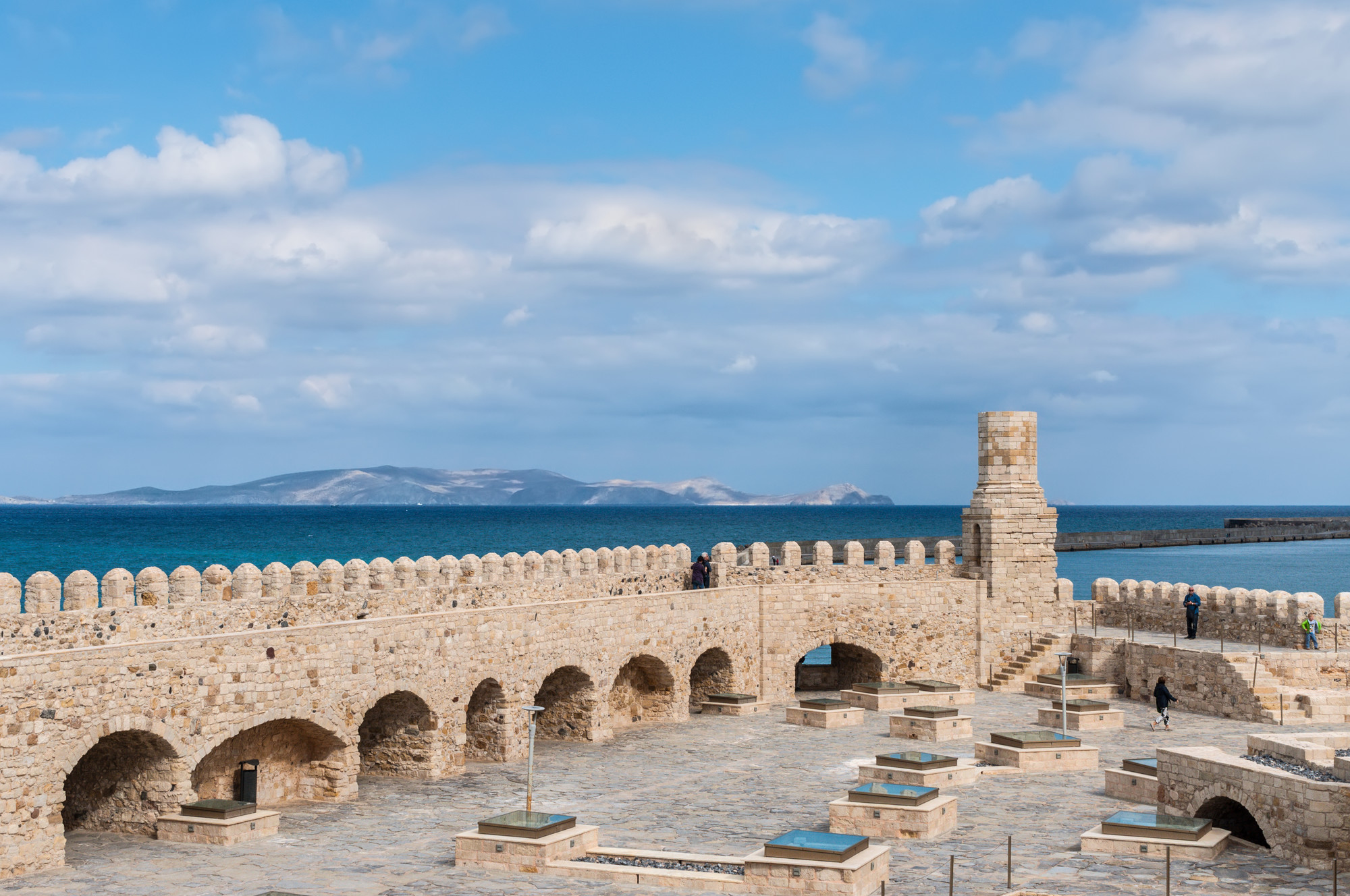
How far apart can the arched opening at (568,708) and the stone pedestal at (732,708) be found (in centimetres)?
457

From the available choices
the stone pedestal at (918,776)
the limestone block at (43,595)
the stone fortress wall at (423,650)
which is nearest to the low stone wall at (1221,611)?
the stone fortress wall at (423,650)

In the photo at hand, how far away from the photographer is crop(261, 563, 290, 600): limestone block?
2438 centimetres

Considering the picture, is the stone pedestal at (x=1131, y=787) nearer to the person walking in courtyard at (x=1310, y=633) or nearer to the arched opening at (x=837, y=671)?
the person walking in courtyard at (x=1310, y=633)

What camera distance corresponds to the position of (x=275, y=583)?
2447 centimetres

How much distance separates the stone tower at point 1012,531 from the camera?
36062mm

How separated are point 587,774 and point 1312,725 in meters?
15.5

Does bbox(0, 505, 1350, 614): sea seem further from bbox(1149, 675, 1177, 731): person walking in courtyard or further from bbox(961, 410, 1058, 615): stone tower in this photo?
bbox(1149, 675, 1177, 731): person walking in courtyard

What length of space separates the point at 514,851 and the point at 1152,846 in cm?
866

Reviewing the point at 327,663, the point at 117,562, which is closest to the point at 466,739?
the point at 327,663

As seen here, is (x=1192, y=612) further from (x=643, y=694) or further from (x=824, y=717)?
(x=643, y=694)

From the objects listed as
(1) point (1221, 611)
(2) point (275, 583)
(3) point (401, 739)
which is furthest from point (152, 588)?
(1) point (1221, 611)

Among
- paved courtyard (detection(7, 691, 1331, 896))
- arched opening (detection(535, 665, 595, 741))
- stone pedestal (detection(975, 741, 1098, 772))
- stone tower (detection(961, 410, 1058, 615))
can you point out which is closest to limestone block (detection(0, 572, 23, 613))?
paved courtyard (detection(7, 691, 1331, 896))

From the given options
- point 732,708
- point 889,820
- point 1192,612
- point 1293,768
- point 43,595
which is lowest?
point 732,708

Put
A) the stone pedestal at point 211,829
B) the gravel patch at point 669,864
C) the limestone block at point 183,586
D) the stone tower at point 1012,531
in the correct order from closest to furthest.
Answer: the gravel patch at point 669,864 < the stone pedestal at point 211,829 < the limestone block at point 183,586 < the stone tower at point 1012,531
